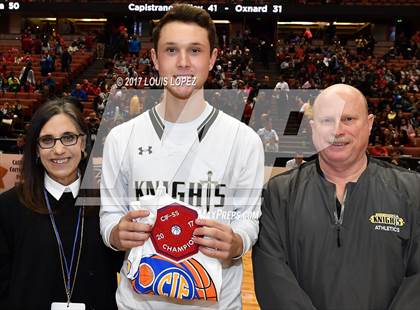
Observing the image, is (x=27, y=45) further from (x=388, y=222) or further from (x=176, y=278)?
(x=388, y=222)

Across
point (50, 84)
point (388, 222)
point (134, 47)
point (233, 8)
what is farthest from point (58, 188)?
point (233, 8)

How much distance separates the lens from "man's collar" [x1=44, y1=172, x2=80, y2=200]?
251 centimetres

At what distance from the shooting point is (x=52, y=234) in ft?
Answer: 8.03

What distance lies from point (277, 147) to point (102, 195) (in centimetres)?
551

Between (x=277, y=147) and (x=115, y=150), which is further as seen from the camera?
(x=277, y=147)

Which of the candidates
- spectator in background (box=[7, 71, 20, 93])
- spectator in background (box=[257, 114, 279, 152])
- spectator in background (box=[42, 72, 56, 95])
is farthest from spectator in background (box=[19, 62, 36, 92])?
spectator in background (box=[257, 114, 279, 152])

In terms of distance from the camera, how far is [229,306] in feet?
7.46

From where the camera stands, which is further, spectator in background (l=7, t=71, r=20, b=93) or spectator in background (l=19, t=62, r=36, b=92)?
spectator in background (l=19, t=62, r=36, b=92)

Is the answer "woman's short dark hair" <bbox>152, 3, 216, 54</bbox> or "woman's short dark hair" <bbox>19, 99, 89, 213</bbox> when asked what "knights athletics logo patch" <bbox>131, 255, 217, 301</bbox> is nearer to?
"woman's short dark hair" <bbox>19, 99, 89, 213</bbox>

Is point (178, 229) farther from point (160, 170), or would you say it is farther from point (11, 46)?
point (11, 46)

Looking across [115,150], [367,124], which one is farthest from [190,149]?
[367,124]

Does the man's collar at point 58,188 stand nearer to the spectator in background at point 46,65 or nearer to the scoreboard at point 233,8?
the spectator in background at point 46,65

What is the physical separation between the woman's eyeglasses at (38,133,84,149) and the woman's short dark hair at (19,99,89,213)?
4 cm

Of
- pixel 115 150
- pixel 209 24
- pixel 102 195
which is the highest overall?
pixel 209 24
